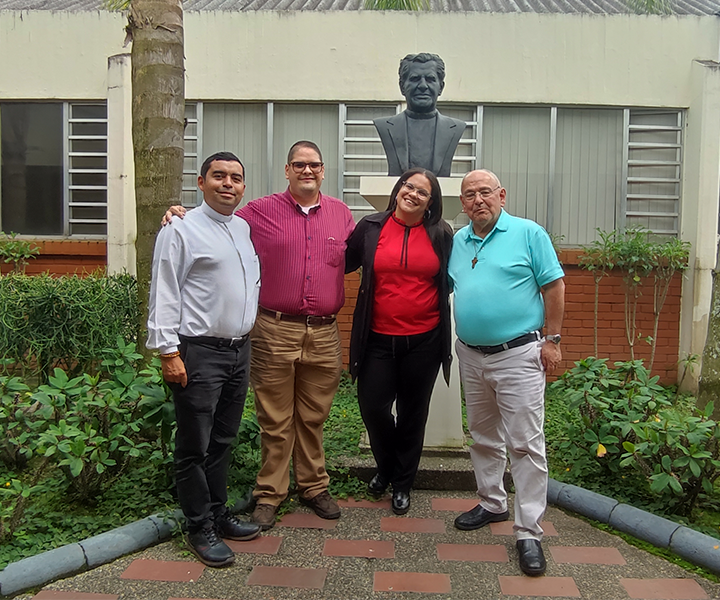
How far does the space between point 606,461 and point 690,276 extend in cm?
365

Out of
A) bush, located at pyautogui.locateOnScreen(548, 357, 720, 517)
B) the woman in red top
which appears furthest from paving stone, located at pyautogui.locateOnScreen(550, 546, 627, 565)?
the woman in red top

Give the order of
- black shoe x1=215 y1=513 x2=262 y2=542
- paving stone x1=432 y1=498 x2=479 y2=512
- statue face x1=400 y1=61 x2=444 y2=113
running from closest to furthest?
black shoe x1=215 y1=513 x2=262 y2=542
paving stone x1=432 y1=498 x2=479 y2=512
statue face x1=400 y1=61 x2=444 y2=113

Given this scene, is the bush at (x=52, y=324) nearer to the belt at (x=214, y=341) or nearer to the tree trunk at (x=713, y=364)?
the belt at (x=214, y=341)

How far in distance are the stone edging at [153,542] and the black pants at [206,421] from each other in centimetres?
31

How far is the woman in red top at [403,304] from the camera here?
133 inches

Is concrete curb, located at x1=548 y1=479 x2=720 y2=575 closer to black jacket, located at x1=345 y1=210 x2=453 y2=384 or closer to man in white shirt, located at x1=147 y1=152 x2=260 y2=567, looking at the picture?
black jacket, located at x1=345 y1=210 x2=453 y2=384

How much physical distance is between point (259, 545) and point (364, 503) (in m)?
0.77

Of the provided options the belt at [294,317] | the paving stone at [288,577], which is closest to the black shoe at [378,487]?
the paving stone at [288,577]

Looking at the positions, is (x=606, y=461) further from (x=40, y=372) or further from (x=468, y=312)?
(x=40, y=372)

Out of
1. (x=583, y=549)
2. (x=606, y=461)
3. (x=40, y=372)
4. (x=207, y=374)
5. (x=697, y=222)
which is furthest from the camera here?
(x=697, y=222)

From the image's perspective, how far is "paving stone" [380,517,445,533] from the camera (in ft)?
11.3

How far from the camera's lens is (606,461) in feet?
13.0

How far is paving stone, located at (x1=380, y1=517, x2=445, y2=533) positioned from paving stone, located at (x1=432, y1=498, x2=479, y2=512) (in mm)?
188

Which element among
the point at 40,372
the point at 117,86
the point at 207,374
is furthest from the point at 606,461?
the point at 117,86
